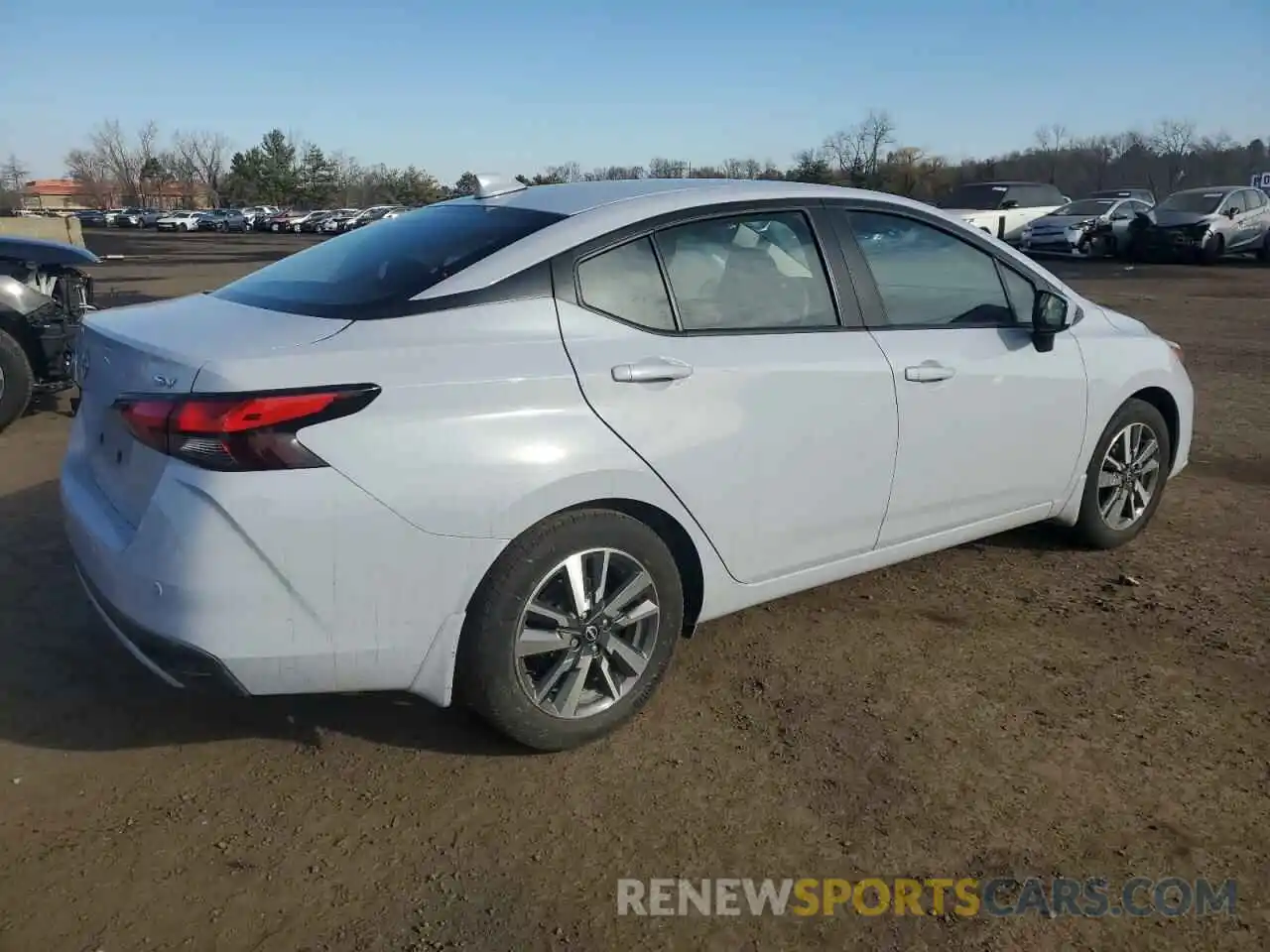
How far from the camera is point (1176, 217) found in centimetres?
2253

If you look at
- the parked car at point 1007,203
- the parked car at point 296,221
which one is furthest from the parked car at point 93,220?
the parked car at point 1007,203

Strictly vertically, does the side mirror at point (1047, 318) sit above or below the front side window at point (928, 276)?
below

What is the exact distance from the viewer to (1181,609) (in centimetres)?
411

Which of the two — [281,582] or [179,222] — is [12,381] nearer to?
[281,582]

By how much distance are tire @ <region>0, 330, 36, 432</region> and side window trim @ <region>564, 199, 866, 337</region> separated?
18.1 ft

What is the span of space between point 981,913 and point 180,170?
118517 millimetres

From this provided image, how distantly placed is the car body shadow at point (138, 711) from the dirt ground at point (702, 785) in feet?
0.04

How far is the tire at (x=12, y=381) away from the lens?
680cm

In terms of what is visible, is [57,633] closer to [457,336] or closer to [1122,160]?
[457,336]

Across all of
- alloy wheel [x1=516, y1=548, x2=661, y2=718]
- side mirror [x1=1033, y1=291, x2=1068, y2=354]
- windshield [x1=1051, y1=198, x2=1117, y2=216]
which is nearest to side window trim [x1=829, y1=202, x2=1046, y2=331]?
side mirror [x1=1033, y1=291, x2=1068, y2=354]

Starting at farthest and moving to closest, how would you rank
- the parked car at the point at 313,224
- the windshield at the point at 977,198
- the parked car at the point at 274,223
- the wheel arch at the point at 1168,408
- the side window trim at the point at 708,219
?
the parked car at the point at 274,223
the parked car at the point at 313,224
the windshield at the point at 977,198
the wheel arch at the point at 1168,408
the side window trim at the point at 708,219

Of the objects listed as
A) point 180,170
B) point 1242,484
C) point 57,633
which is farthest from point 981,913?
point 180,170

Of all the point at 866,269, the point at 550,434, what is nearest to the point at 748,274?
the point at 866,269

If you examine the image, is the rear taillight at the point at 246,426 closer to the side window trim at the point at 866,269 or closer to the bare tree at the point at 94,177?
the side window trim at the point at 866,269
